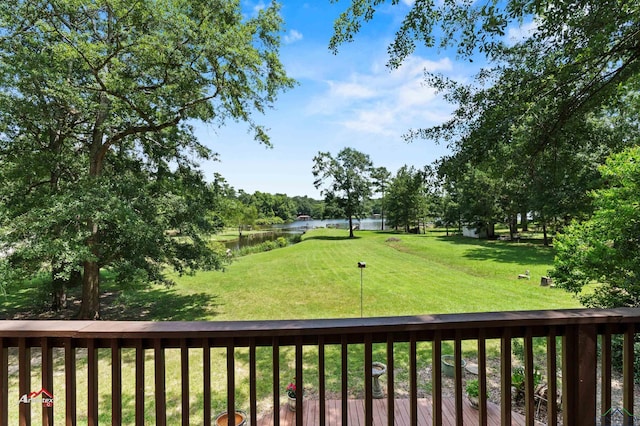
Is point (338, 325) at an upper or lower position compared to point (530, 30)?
lower

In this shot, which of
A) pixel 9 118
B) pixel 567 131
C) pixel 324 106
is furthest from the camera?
pixel 324 106

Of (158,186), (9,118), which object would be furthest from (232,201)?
(9,118)

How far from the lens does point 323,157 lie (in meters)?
29.2

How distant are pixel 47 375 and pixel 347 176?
2858cm

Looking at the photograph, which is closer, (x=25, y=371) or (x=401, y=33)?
(x=25, y=371)

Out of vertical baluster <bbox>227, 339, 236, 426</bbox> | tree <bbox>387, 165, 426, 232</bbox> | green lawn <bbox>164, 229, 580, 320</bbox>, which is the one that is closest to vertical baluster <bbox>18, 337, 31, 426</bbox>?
vertical baluster <bbox>227, 339, 236, 426</bbox>

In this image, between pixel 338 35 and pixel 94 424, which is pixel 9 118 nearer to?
pixel 338 35

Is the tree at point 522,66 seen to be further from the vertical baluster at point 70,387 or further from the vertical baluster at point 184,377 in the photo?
the vertical baluster at point 70,387

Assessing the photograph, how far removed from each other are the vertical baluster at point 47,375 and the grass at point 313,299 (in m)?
2.51

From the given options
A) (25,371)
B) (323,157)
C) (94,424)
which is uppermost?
(323,157)

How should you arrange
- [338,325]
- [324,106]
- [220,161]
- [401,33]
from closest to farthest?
[338,325]
[401,33]
[324,106]
[220,161]

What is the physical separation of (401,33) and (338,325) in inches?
129

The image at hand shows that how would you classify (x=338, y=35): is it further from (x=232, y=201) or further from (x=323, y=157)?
(x=323, y=157)

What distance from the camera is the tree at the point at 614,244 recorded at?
393 cm
